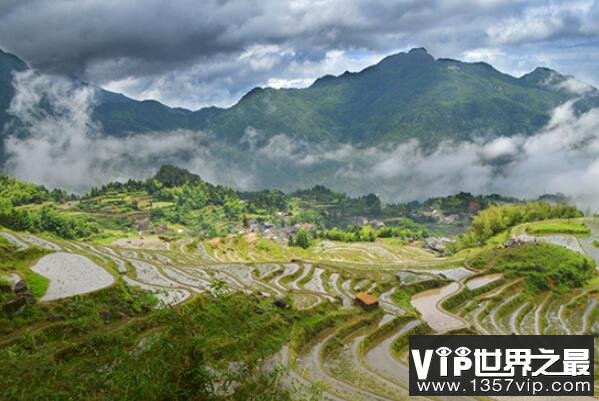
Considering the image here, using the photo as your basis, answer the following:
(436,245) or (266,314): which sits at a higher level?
(266,314)

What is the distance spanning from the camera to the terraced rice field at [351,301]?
28109 millimetres

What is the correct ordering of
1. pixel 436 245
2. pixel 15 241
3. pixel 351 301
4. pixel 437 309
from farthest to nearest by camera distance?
pixel 436 245, pixel 437 309, pixel 15 241, pixel 351 301

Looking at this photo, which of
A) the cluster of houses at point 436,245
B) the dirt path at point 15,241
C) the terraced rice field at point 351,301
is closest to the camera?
the terraced rice field at point 351,301

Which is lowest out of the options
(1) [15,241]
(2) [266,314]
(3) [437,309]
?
(3) [437,309]

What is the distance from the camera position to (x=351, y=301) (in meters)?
42.6

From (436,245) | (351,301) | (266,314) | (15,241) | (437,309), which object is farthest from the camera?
(436,245)

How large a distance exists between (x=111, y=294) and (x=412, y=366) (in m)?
20.4

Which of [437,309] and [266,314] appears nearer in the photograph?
[266,314]

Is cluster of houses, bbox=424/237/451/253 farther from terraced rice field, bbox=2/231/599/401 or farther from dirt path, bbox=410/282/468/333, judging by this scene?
dirt path, bbox=410/282/468/333

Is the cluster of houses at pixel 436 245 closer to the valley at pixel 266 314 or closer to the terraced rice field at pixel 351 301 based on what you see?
the valley at pixel 266 314

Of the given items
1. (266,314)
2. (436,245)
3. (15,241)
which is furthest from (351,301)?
(436,245)

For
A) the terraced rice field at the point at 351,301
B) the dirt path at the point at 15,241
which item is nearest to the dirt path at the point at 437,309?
the terraced rice field at the point at 351,301

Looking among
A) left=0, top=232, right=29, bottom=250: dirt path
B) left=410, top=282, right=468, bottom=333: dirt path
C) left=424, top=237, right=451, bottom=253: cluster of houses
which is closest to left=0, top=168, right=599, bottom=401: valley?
left=410, top=282, right=468, bottom=333: dirt path

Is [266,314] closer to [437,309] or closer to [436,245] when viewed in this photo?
[437,309]
